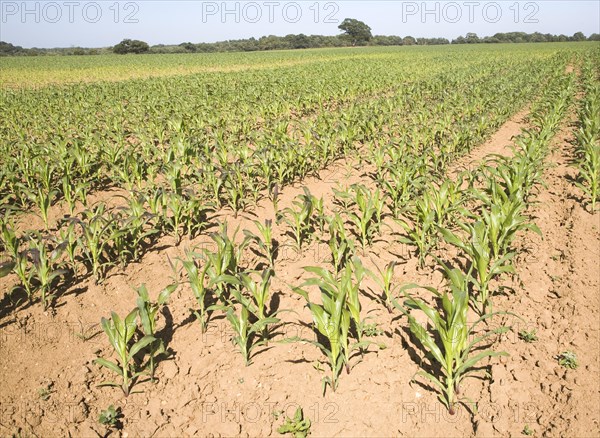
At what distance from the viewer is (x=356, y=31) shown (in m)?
97.6

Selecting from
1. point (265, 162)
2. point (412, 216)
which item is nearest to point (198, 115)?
point (265, 162)

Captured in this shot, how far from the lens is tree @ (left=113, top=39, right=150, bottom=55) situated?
247 feet

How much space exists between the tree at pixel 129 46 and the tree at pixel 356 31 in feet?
171

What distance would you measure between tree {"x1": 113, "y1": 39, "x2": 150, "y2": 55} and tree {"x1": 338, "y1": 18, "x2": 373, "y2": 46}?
52.2 metres

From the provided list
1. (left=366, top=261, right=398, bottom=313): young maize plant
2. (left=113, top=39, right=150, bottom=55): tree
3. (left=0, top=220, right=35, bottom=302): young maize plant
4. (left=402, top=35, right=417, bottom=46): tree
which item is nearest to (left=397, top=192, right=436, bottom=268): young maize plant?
(left=366, top=261, right=398, bottom=313): young maize plant

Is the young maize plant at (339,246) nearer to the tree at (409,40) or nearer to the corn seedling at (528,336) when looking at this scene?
the corn seedling at (528,336)

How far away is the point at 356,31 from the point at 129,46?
57194 mm

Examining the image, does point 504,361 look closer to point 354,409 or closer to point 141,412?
point 354,409

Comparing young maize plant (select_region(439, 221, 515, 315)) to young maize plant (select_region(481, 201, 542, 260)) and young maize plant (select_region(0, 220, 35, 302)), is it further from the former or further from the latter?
young maize plant (select_region(0, 220, 35, 302))

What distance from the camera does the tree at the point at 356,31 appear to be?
97.5 m

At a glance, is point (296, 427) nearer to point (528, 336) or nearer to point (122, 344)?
point (122, 344)

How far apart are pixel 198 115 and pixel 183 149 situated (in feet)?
14.1

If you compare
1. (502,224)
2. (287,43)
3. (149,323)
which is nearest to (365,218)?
(502,224)

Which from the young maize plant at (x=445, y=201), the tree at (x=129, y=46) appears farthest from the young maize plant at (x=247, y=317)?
the tree at (x=129, y=46)
